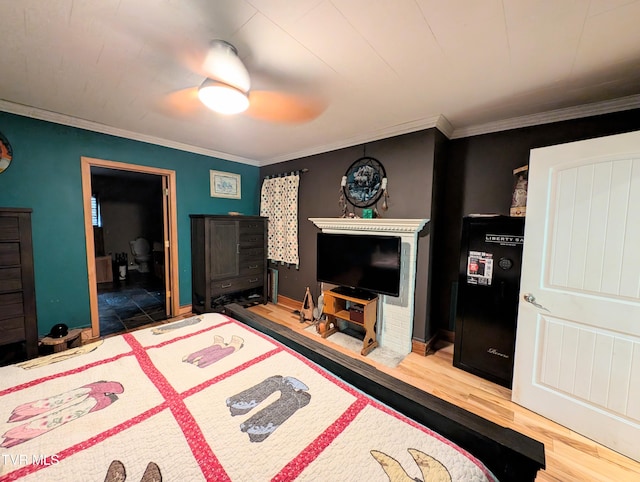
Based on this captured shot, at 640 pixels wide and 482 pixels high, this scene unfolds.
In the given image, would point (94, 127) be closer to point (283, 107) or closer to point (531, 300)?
point (283, 107)

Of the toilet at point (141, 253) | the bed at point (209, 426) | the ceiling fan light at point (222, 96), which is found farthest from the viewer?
the toilet at point (141, 253)

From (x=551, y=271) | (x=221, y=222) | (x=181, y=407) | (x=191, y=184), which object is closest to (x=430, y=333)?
(x=551, y=271)

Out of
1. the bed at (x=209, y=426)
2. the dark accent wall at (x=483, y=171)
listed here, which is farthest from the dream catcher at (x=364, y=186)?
the bed at (x=209, y=426)

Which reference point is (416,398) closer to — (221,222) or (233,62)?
(233,62)

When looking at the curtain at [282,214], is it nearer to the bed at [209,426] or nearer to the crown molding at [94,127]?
the crown molding at [94,127]

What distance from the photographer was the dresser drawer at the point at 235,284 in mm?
3453

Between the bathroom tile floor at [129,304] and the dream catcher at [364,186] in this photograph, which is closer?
the dream catcher at [364,186]

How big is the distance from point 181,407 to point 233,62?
182 cm

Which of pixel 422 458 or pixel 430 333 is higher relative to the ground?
pixel 422 458

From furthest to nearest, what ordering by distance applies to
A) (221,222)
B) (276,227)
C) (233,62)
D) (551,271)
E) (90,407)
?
1. (276,227)
2. (221,222)
3. (551,271)
4. (233,62)
5. (90,407)

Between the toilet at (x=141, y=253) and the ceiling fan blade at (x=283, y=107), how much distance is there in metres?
5.62

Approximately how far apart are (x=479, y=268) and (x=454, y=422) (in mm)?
1638

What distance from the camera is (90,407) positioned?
1.00 meters

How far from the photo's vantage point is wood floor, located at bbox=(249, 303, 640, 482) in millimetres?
1427
